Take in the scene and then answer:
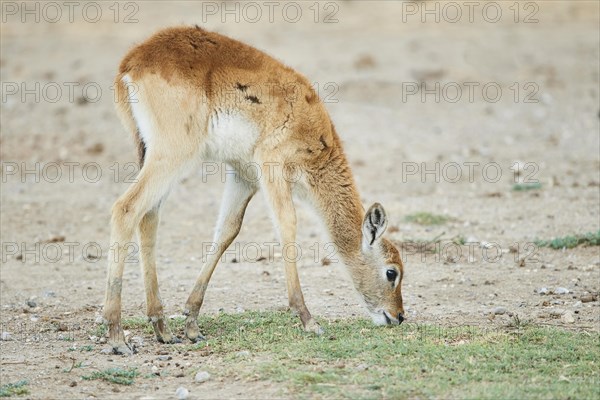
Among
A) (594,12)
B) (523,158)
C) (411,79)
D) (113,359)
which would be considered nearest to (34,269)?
(113,359)

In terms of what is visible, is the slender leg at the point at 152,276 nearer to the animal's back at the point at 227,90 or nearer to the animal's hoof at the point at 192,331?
the animal's hoof at the point at 192,331

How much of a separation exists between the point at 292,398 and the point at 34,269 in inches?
219

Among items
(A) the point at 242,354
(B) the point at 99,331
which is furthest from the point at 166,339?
(A) the point at 242,354

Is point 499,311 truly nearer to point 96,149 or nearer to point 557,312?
point 557,312

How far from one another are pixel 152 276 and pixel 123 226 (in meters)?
0.73

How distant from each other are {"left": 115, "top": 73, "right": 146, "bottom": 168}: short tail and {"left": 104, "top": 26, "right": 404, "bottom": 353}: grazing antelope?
0.4 inches

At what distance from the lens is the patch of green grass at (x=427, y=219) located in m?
12.3

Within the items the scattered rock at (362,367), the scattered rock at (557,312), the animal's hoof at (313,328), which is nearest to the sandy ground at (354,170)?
the scattered rock at (557,312)

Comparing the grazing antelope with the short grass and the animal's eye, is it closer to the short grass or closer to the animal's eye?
the animal's eye

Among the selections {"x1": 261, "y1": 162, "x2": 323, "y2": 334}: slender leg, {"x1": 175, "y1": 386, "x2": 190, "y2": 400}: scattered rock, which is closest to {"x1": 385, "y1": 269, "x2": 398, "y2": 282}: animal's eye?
{"x1": 261, "y1": 162, "x2": 323, "y2": 334}: slender leg

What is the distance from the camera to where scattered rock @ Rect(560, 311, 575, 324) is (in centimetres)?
843

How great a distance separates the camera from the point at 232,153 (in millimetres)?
8281

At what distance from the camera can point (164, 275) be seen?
10.7 meters

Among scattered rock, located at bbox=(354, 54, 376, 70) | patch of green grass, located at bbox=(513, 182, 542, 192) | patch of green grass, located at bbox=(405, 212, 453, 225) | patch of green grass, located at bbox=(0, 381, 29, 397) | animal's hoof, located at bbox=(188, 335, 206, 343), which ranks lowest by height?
patch of green grass, located at bbox=(0, 381, 29, 397)
